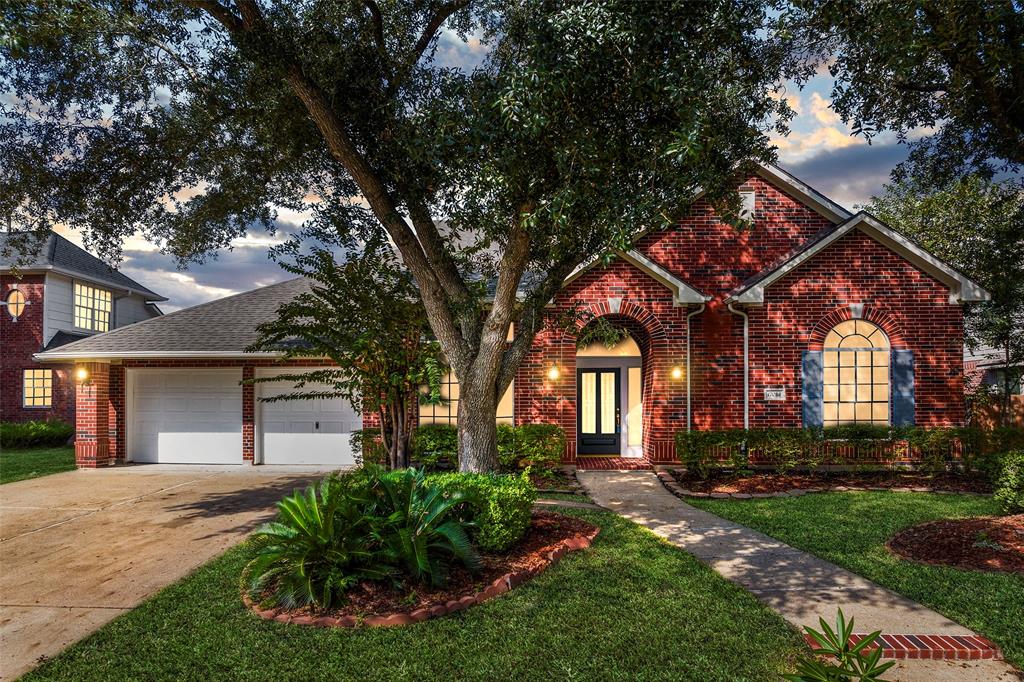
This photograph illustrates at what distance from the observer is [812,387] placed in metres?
11.8

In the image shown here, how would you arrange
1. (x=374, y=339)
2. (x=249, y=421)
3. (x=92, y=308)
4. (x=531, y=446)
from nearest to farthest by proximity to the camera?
1. (x=374, y=339)
2. (x=531, y=446)
3. (x=249, y=421)
4. (x=92, y=308)

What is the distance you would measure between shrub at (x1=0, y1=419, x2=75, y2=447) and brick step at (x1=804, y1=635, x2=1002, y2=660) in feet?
74.2

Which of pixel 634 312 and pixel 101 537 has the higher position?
pixel 634 312

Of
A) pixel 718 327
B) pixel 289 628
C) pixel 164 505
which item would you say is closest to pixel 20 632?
pixel 289 628

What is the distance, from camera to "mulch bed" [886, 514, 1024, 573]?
242 inches

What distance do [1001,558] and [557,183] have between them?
6489 millimetres

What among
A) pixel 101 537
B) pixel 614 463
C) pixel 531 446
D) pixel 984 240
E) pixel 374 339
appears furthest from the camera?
pixel 984 240

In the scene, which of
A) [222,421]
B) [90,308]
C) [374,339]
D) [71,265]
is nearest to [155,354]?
[222,421]

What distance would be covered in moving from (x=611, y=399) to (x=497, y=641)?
9916 millimetres

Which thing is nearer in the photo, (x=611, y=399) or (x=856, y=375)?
(x=856, y=375)

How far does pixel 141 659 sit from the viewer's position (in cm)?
414

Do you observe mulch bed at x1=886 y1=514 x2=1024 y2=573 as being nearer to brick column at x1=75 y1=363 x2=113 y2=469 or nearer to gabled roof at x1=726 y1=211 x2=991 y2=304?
gabled roof at x1=726 y1=211 x2=991 y2=304

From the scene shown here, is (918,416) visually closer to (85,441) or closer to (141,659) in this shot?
(141,659)

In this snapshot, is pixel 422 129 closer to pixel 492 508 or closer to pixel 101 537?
pixel 492 508
